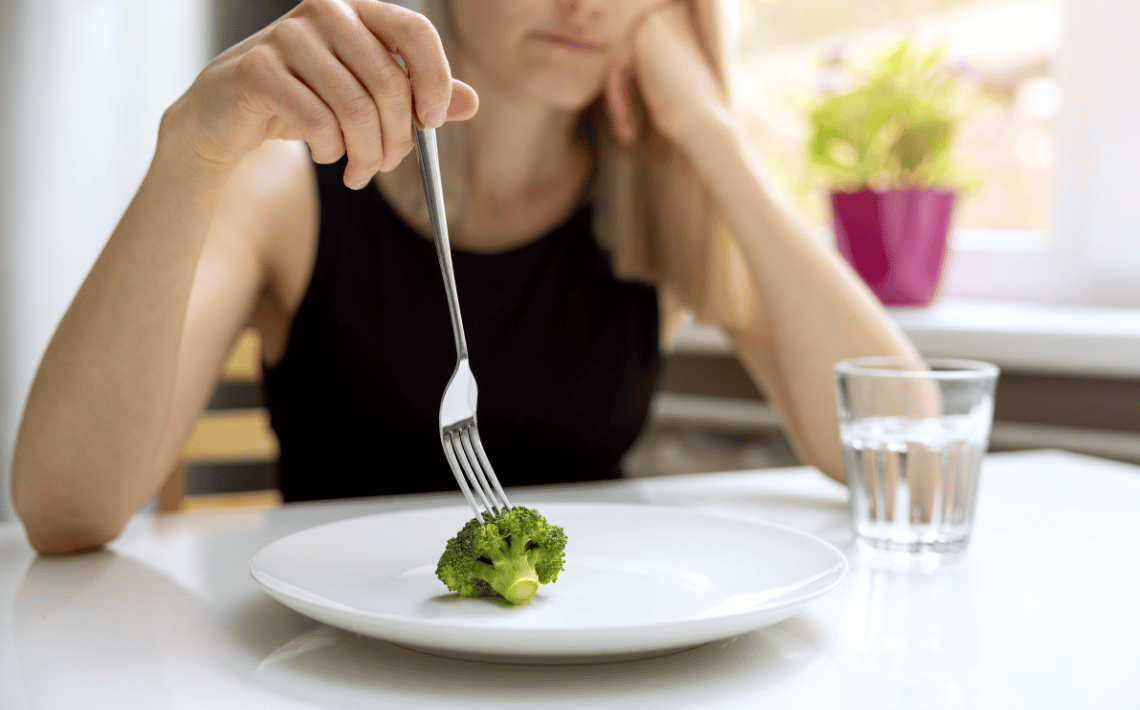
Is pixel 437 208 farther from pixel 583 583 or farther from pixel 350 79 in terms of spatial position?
pixel 583 583

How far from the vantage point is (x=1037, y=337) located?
4.85 feet

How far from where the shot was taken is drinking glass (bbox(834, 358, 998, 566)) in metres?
0.73

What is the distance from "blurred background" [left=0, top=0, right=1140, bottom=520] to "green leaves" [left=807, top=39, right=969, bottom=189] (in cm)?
8

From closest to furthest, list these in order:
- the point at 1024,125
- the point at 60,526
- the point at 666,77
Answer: the point at 60,526
the point at 666,77
the point at 1024,125

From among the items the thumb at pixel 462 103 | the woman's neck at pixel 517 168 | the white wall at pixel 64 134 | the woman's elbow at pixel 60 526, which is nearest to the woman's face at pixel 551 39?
the woman's neck at pixel 517 168

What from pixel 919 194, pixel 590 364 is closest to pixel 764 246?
pixel 590 364

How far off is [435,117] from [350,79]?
0.20 feet

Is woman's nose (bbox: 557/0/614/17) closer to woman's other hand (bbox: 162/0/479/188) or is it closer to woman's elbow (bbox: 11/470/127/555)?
woman's other hand (bbox: 162/0/479/188)

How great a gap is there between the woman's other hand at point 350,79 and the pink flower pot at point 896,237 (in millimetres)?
1177

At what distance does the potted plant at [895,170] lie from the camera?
1.66m

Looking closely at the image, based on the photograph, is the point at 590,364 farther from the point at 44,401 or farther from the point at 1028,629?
the point at 1028,629

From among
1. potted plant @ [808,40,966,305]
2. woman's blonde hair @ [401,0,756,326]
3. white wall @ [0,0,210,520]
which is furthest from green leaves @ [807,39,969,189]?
white wall @ [0,0,210,520]

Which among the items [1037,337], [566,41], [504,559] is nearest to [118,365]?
[504,559]

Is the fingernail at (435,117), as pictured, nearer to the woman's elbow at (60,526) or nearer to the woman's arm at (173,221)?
the woman's arm at (173,221)
